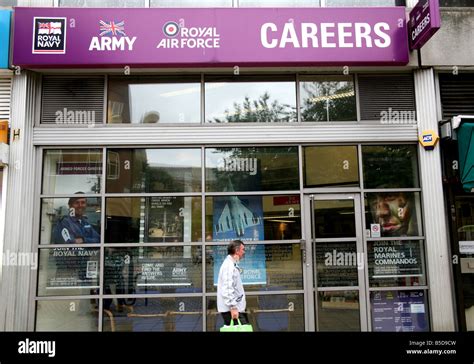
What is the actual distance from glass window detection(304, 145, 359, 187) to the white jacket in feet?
7.21

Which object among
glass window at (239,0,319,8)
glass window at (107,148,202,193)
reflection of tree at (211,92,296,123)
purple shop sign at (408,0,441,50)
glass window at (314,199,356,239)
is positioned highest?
glass window at (239,0,319,8)

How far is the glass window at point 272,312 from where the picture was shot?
7305 mm

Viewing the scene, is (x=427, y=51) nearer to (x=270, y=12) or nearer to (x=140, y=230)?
(x=270, y=12)

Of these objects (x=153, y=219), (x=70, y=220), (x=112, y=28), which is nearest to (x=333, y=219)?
(x=153, y=219)

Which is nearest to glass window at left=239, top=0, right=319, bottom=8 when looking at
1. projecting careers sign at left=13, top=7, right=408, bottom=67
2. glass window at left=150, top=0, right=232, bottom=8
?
glass window at left=150, top=0, right=232, bottom=8

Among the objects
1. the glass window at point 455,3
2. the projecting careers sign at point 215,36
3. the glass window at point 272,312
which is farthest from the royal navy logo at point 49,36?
the glass window at point 455,3

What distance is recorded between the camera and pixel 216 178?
25.0 ft

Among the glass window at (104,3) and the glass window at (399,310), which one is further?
the glass window at (104,3)

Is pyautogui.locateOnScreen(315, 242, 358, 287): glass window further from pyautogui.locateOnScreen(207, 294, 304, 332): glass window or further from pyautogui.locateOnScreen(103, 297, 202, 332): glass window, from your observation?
pyautogui.locateOnScreen(103, 297, 202, 332): glass window

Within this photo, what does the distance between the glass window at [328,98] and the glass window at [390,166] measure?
74 cm

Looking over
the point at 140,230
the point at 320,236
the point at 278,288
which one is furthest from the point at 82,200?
the point at 320,236

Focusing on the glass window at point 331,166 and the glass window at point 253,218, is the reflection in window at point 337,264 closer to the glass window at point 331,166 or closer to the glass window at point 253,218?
the glass window at point 253,218

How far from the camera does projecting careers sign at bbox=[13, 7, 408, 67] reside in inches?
290
